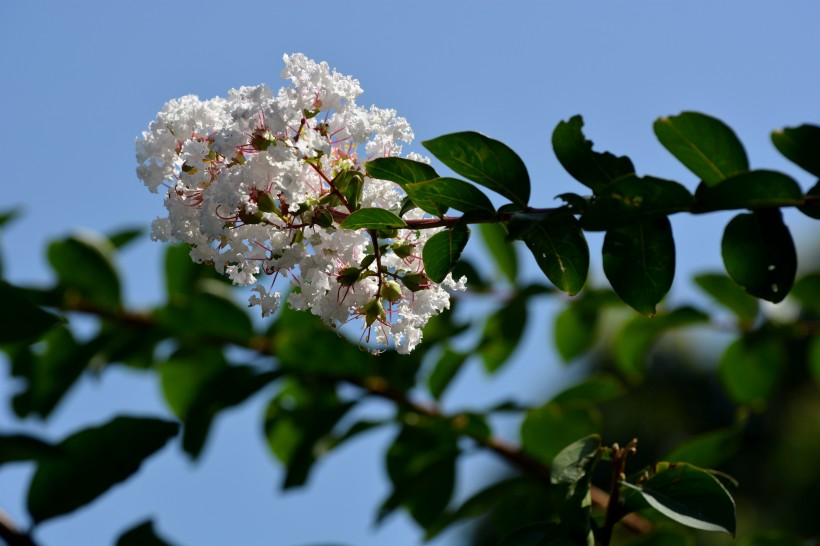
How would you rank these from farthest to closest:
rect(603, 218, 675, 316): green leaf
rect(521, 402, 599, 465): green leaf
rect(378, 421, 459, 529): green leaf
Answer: rect(378, 421, 459, 529): green leaf
rect(521, 402, 599, 465): green leaf
rect(603, 218, 675, 316): green leaf

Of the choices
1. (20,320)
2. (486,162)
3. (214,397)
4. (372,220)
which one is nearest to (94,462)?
(20,320)

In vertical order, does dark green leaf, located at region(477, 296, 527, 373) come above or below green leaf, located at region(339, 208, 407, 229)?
below

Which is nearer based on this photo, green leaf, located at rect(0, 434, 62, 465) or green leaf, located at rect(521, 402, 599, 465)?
green leaf, located at rect(0, 434, 62, 465)

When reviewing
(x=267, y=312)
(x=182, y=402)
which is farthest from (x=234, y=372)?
(x=267, y=312)

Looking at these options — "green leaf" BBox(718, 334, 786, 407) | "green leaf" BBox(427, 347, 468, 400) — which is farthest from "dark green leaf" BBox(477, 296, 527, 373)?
"green leaf" BBox(718, 334, 786, 407)

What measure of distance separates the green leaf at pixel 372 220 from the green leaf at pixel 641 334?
1618 mm

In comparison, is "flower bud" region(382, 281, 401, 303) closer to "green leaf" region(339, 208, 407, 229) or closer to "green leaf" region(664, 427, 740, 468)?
"green leaf" region(339, 208, 407, 229)

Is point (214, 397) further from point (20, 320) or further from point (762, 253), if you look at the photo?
point (762, 253)

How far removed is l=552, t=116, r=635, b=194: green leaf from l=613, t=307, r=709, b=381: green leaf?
4.88 ft

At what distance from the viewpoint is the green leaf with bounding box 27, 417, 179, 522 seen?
1616 millimetres

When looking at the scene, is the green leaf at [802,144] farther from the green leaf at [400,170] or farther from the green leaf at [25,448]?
the green leaf at [25,448]

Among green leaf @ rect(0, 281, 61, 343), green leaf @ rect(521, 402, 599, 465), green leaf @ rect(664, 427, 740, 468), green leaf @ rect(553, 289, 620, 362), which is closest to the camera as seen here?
green leaf @ rect(0, 281, 61, 343)

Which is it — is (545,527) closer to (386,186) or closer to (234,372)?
(386,186)

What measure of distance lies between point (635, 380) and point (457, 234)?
1.76 metres
